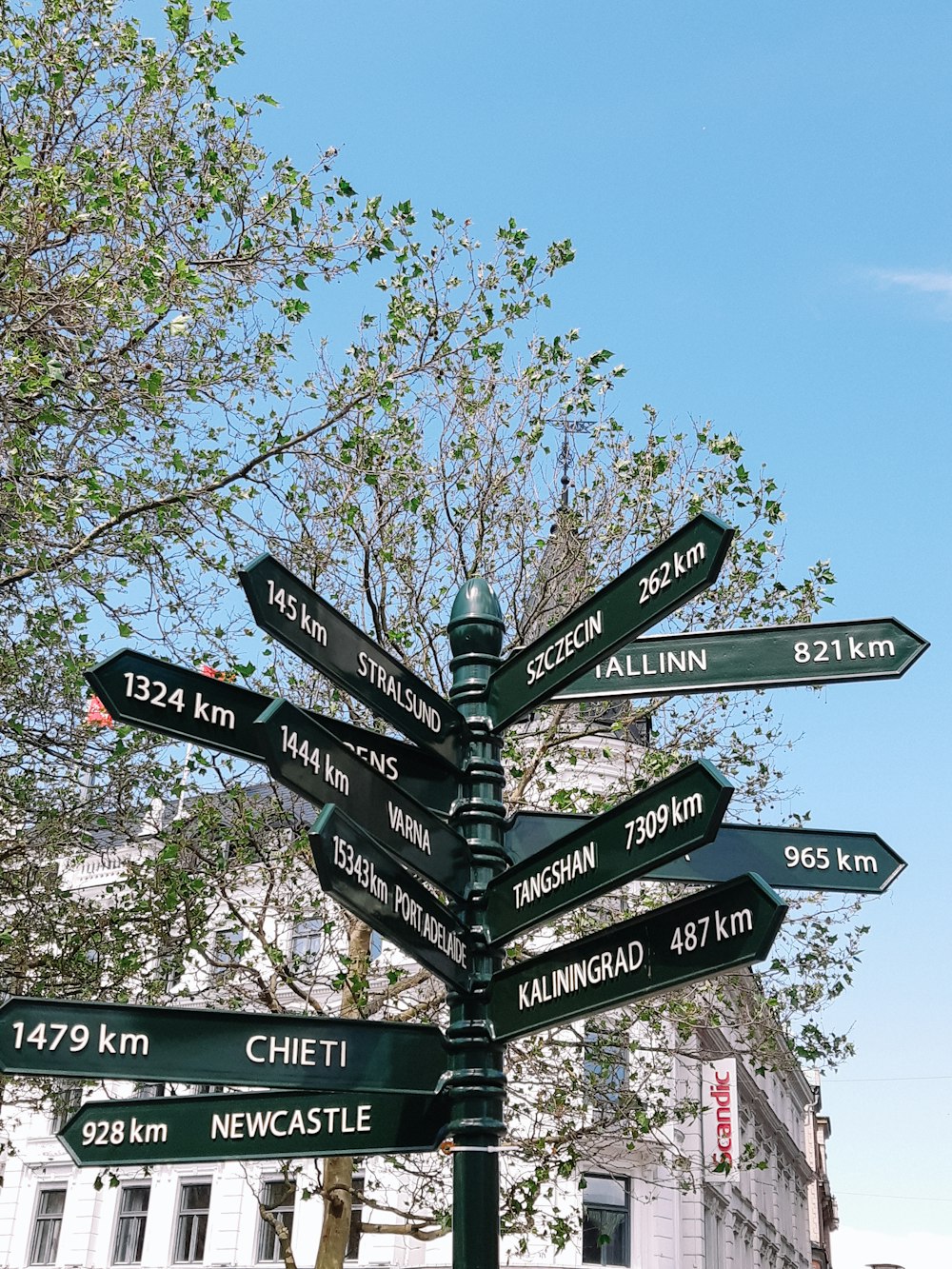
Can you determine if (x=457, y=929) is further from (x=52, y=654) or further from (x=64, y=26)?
(x=64, y=26)

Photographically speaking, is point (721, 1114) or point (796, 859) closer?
point (796, 859)

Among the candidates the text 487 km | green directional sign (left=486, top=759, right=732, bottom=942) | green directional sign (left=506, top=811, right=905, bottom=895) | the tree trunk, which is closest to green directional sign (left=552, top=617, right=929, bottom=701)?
green directional sign (left=506, top=811, right=905, bottom=895)

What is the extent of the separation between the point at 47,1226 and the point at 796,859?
2990cm

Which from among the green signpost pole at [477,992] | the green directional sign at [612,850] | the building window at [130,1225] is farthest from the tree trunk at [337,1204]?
the building window at [130,1225]

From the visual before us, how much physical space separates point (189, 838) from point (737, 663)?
945 centimetres

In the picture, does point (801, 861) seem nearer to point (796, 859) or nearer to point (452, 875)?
point (796, 859)

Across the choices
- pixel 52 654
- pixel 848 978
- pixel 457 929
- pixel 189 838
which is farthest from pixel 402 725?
pixel 848 978

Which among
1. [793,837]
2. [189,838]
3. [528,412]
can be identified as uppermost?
[528,412]

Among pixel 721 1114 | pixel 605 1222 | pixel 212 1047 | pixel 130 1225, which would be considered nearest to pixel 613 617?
pixel 212 1047

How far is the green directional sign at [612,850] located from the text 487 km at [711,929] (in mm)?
179

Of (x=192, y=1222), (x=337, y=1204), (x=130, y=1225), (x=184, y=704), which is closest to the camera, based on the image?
(x=184, y=704)

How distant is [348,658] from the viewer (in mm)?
4195

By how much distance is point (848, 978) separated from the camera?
13539 mm

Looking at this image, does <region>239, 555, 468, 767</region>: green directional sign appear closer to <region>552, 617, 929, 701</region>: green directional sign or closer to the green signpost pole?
the green signpost pole
